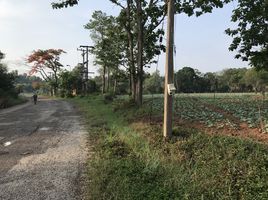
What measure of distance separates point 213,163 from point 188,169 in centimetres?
58

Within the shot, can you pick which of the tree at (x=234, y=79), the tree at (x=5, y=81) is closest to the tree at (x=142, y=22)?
the tree at (x=5, y=81)

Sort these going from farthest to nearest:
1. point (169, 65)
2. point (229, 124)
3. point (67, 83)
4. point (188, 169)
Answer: point (67, 83)
point (229, 124)
point (169, 65)
point (188, 169)

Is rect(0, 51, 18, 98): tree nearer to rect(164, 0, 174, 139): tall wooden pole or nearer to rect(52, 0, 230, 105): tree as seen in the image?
rect(52, 0, 230, 105): tree

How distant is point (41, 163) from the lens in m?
11.1

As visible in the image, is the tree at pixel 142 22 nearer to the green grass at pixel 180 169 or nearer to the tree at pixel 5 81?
the green grass at pixel 180 169

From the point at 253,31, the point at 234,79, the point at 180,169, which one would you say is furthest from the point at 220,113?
the point at 234,79

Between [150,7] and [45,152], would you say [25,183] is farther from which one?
[150,7]

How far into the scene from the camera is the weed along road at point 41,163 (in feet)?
27.1

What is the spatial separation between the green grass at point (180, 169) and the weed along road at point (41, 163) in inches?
19.2

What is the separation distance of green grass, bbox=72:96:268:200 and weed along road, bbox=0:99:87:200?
0.49 metres

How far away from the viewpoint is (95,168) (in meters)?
10.0

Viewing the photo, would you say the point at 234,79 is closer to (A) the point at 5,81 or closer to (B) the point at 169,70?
(A) the point at 5,81

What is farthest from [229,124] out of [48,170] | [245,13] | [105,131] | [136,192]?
[136,192]

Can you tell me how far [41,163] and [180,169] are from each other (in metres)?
4.04
